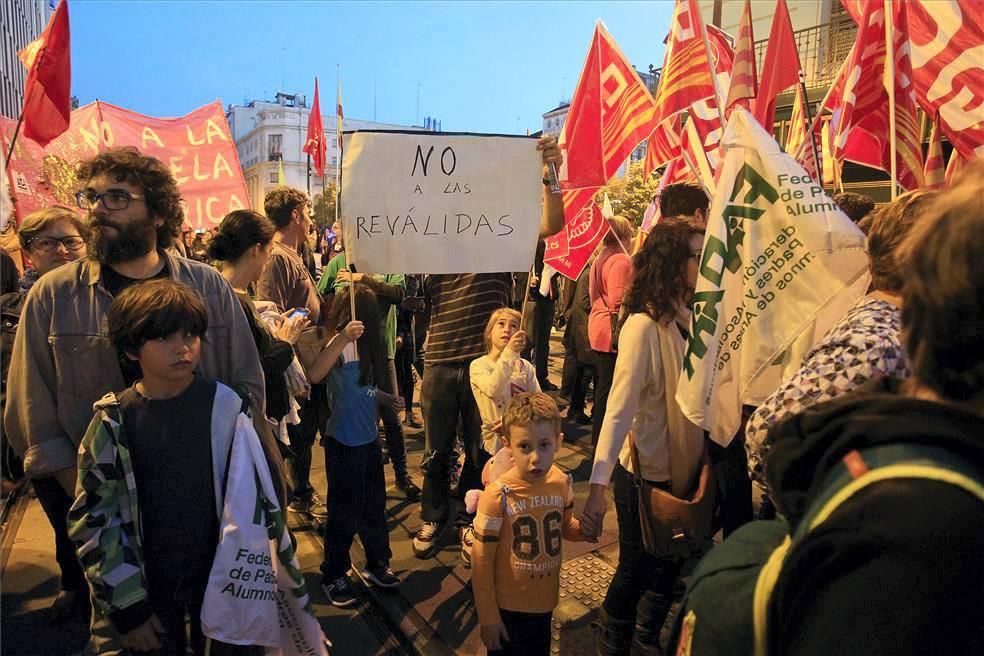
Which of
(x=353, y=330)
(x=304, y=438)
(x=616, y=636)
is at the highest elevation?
(x=353, y=330)

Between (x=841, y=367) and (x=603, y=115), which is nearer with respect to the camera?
(x=841, y=367)

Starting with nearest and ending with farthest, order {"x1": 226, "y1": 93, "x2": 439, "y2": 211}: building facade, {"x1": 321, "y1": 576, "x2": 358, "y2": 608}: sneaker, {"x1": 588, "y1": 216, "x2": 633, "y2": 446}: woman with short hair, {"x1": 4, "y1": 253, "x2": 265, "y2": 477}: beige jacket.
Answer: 1. {"x1": 4, "y1": 253, "x2": 265, "y2": 477}: beige jacket
2. {"x1": 321, "y1": 576, "x2": 358, "y2": 608}: sneaker
3. {"x1": 588, "y1": 216, "x2": 633, "y2": 446}: woman with short hair
4. {"x1": 226, "y1": 93, "x2": 439, "y2": 211}: building facade

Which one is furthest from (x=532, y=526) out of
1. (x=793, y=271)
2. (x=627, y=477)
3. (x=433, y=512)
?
(x=433, y=512)

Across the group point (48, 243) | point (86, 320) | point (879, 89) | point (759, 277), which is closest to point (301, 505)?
point (48, 243)

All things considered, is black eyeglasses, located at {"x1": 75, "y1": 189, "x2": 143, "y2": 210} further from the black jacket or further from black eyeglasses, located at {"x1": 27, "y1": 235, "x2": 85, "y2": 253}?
the black jacket

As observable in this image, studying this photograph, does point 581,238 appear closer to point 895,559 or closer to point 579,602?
point 579,602

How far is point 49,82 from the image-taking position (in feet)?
16.8

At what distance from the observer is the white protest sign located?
3.00 meters

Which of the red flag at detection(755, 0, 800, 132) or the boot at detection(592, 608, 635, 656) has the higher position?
the red flag at detection(755, 0, 800, 132)

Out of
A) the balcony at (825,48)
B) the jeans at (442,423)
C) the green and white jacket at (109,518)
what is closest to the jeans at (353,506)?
the jeans at (442,423)

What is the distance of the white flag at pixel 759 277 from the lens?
1.93 metres

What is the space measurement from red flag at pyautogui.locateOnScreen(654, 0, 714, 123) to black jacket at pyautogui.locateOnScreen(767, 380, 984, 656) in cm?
404

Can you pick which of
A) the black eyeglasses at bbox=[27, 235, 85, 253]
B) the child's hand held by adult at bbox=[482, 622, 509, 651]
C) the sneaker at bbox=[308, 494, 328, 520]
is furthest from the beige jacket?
the sneaker at bbox=[308, 494, 328, 520]

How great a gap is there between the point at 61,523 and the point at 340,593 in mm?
1414
